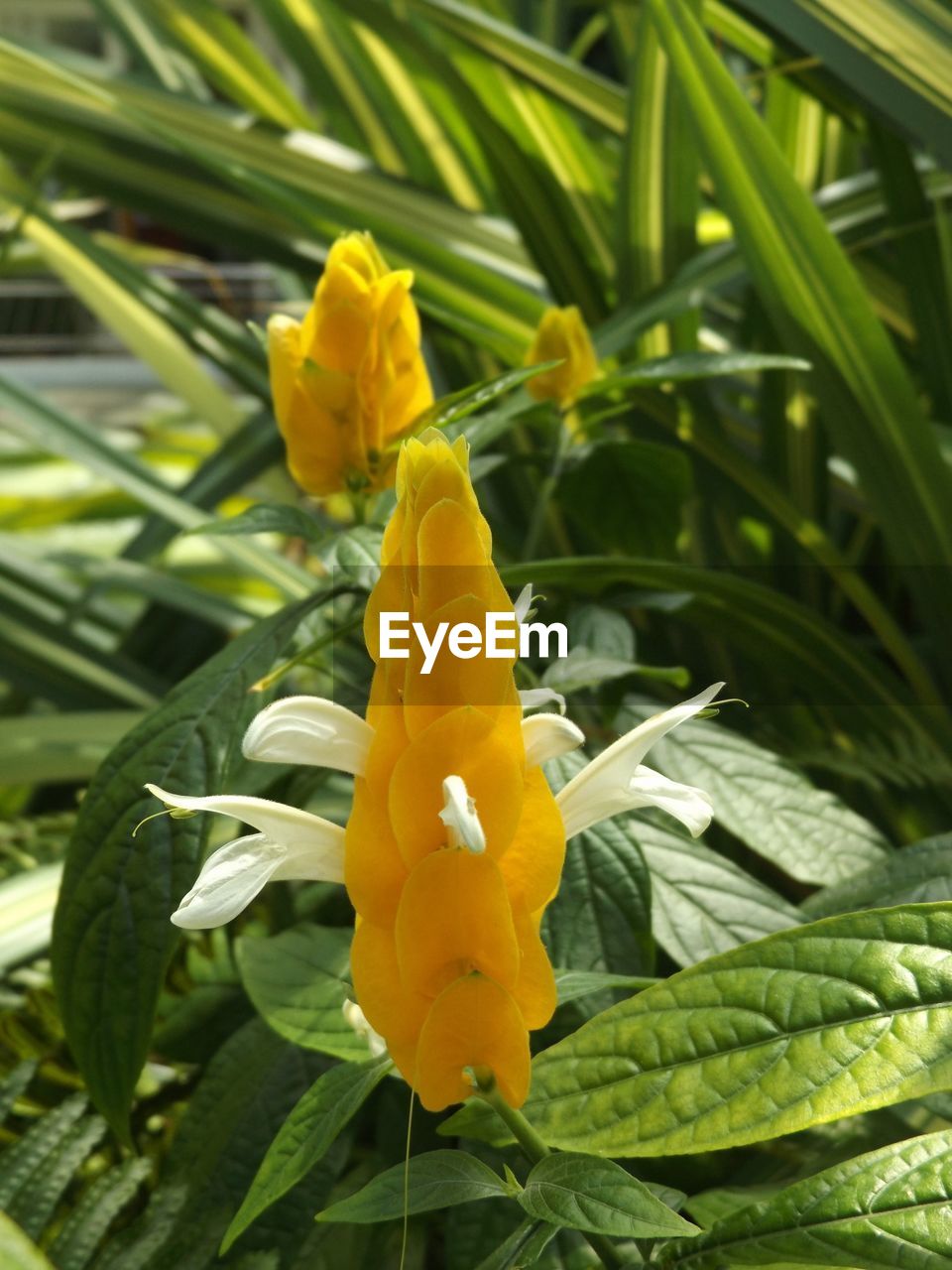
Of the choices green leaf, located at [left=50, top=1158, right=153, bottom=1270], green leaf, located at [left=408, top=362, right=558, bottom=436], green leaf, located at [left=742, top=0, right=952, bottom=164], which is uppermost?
green leaf, located at [left=742, top=0, right=952, bottom=164]

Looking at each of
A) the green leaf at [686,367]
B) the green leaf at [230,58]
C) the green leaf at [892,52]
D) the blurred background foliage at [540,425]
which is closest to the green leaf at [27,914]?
the blurred background foliage at [540,425]

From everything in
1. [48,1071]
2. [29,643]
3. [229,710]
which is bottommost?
[48,1071]

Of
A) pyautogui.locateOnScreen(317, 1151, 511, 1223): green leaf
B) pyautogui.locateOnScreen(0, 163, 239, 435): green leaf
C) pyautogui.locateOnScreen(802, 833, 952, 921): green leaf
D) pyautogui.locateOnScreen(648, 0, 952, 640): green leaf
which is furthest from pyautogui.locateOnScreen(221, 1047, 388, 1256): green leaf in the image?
pyautogui.locateOnScreen(0, 163, 239, 435): green leaf

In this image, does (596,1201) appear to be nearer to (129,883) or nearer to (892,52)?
(129,883)

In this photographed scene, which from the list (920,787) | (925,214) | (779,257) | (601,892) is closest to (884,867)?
(601,892)

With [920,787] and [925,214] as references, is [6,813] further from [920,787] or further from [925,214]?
[925,214]

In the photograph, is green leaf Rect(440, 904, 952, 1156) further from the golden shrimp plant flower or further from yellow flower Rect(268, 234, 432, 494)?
yellow flower Rect(268, 234, 432, 494)

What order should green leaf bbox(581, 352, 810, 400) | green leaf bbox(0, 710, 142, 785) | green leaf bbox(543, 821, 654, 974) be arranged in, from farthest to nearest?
green leaf bbox(0, 710, 142, 785)
green leaf bbox(581, 352, 810, 400)
green leaf bbox(543, 821, 654, 974)

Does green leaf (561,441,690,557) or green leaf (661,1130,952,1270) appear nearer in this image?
→ green leaf (661,1130,952,1270)
